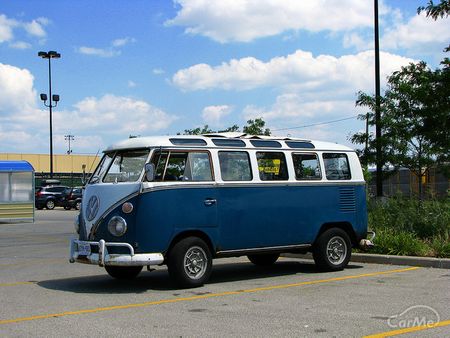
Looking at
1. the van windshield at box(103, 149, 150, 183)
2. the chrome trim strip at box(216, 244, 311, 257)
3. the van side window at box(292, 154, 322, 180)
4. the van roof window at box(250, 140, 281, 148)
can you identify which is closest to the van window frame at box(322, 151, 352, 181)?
the van side window at box(292, 154, 322, 180)

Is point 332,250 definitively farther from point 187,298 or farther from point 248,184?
point 187,298

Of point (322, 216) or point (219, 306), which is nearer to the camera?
point (219, 306)

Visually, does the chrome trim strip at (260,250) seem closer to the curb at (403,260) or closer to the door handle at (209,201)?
the door handle at (209,201)

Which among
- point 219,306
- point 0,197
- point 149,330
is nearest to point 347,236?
point 219,306

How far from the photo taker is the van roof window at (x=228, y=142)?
1009 centimetres

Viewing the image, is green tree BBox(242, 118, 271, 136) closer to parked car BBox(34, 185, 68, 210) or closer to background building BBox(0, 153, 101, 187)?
parked car BBox(34, 185, 68, 210)

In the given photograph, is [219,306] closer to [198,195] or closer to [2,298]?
[198,195]

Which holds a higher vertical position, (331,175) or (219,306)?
(331,175)

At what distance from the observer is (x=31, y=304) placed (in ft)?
27.5

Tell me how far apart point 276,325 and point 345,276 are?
404cm

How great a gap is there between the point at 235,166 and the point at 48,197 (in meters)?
36.0

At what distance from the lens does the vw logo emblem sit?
9508 millimetres

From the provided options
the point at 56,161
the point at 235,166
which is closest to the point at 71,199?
the point at 235,166

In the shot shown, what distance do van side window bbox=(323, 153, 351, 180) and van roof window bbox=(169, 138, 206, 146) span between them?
2639 millimetres
